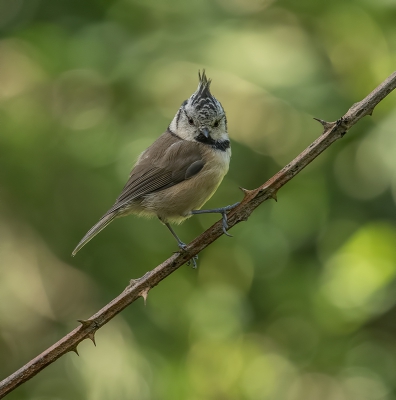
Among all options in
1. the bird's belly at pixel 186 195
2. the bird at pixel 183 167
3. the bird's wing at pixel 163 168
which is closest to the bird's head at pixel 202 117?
the bird at pixel 183 167

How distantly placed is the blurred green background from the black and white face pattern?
14 centimetres

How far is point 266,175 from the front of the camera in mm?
5086

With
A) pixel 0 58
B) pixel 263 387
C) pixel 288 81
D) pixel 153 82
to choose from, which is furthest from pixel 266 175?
pixel 0 58

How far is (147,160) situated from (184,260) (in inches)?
71.7

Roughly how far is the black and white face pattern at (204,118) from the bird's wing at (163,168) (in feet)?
0.34

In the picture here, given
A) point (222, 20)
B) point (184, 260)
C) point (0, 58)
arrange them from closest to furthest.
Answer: point (184, 260) < point (222, 20) < point (0, 58)

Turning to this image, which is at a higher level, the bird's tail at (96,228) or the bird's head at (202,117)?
the bird's head at (202,117)

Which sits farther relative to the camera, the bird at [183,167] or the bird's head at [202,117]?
the bird's head at [202,117]

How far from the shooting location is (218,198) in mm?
4977

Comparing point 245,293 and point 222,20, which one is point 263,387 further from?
point 222,20

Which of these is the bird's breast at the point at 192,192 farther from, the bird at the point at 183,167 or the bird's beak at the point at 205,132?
the bird's beak at the point at 205,132

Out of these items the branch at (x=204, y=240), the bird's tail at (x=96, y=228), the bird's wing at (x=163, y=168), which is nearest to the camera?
the branch at (x=204, y=240)

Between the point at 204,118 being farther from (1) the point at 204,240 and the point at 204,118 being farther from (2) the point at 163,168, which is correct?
(1) the point at 204,240

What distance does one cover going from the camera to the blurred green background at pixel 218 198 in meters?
4.63
